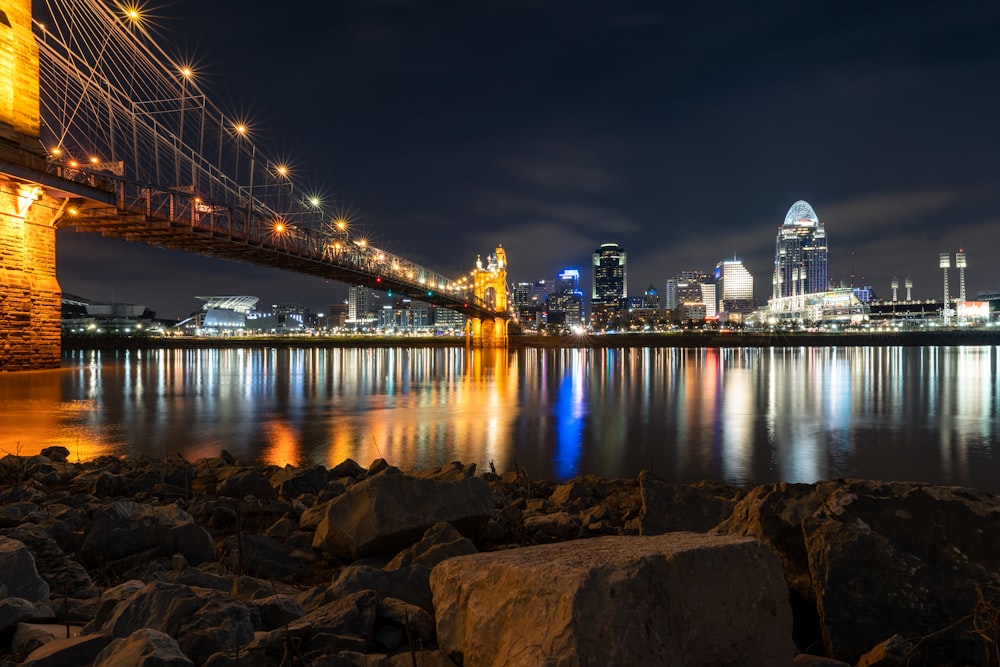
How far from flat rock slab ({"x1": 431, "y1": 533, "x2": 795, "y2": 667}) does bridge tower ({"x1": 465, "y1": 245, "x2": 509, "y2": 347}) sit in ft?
300

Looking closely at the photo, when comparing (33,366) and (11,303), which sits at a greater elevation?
(11,303)

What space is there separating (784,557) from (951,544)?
3.00 ft

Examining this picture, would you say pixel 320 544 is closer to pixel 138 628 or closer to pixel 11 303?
pixel 138 628

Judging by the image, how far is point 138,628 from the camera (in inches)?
114

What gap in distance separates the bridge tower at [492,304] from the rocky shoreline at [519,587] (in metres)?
89.4

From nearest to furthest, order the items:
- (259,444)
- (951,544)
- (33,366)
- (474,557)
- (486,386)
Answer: (474,557)
(951,544)
(259,444)
(33,366)
(486,386)

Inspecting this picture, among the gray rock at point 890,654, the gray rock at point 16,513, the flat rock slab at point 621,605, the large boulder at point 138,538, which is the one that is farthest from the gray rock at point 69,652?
the gray rock at point 890,654

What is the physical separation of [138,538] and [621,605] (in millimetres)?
4153

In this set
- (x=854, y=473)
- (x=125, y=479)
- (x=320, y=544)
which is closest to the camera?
(x=320, y=544)

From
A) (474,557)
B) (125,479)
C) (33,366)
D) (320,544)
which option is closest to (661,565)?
(474,557)

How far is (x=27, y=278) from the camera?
27.9 meters

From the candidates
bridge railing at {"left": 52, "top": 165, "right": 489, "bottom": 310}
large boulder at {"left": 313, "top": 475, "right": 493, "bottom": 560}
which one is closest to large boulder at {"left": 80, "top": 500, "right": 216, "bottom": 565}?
large boulder at {"left": 313, "top": 475, "right": 493, "bottom": 560}

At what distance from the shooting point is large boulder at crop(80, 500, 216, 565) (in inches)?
190

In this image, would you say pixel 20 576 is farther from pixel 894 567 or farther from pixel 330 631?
pixel 894 567
